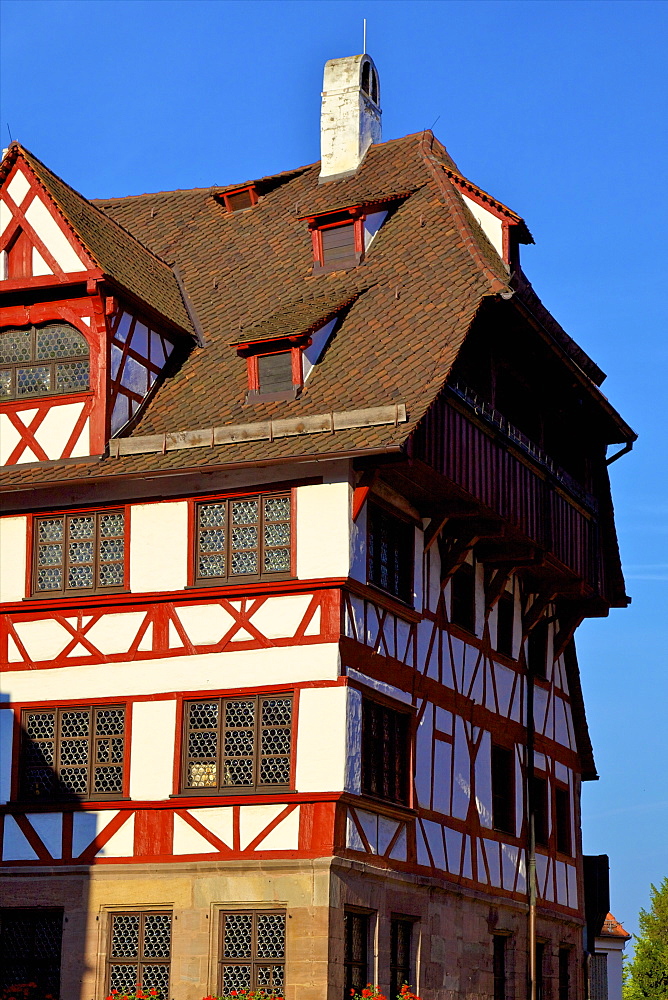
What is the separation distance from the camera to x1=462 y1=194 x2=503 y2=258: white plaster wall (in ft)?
99.8

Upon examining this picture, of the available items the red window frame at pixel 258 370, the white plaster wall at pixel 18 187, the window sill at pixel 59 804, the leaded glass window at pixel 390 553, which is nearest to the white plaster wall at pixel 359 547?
the leaded glass window at pixel 390 553

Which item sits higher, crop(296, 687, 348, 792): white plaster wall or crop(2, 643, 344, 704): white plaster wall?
crop(2, 643, 344, 704): white plaster wall

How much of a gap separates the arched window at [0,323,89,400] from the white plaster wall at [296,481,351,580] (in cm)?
442

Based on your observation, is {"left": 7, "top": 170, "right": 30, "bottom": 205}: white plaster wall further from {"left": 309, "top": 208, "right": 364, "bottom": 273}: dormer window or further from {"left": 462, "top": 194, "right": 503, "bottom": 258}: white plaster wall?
{"left": 462, "top": 194, "right": 503, "bottom": 258}: white plaster wall

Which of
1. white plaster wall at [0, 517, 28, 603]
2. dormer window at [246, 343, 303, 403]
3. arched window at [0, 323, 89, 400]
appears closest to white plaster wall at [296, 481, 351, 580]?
dormer window at [246, 343, 303, 403]

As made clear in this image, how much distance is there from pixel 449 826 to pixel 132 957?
220 inches

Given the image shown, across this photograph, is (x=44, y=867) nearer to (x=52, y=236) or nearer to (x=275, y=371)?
(x=275, y=371)

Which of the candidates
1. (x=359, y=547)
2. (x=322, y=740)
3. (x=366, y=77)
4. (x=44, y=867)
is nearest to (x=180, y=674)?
(x=322, y=740)

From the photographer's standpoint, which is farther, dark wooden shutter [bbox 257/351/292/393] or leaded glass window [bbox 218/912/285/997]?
dark wooden shutter [bbox 257/351/292/393]

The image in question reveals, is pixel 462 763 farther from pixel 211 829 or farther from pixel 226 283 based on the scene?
pixel 226 283

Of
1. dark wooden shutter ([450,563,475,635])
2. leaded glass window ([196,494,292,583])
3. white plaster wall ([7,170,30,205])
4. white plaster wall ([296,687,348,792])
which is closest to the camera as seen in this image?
white plaster wall ([296,687,348,792])

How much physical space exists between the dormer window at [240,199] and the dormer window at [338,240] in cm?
328

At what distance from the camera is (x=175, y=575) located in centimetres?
2606

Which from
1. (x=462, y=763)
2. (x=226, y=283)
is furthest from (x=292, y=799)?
(x=226, y=283)
